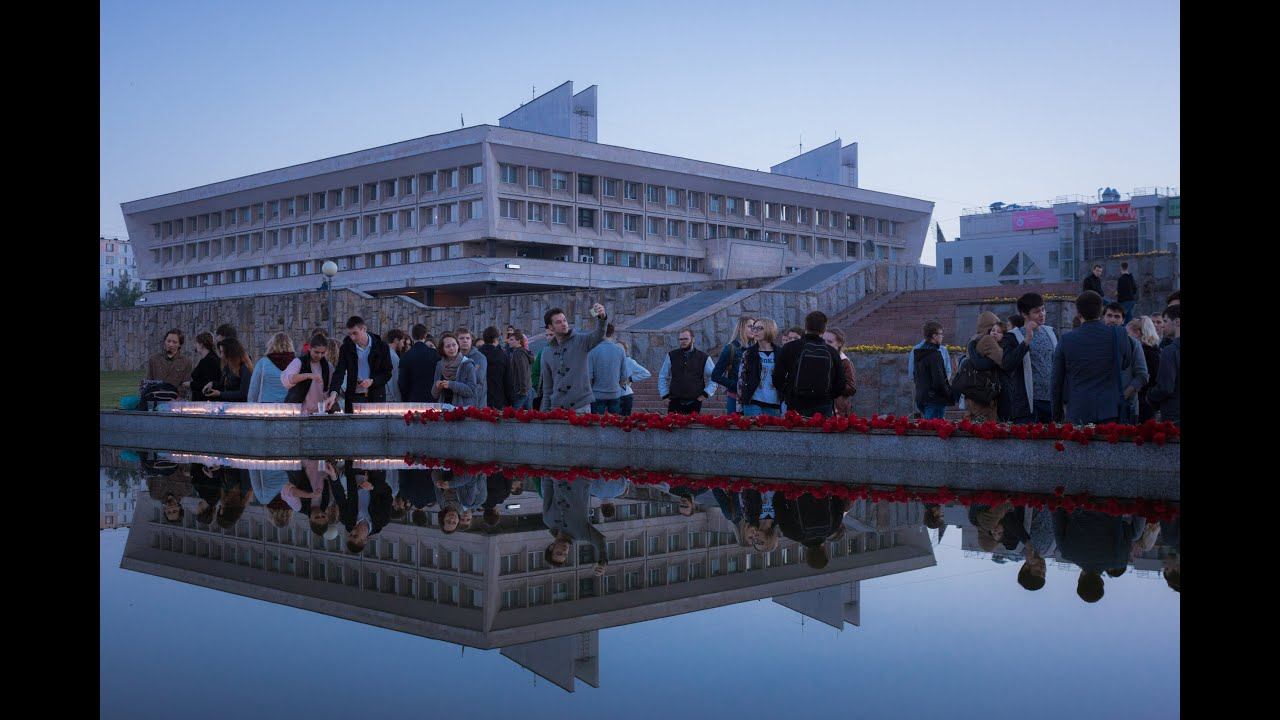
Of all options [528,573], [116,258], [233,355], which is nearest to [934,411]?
[528,573]

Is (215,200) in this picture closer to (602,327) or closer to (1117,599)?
(602,327)

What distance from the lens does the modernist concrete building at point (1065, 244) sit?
222 ft

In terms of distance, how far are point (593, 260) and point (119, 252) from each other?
11987cm

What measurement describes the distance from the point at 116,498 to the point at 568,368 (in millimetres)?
4650

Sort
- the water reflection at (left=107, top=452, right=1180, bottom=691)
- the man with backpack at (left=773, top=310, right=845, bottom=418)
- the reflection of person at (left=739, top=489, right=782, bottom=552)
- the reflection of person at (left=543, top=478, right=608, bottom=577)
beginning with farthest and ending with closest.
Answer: the man with backpack at (left=773, top=310, right=845, bottom=418)
the reflection of person at (left=739, top=489, right=782, bottom=552)
the reflection of person at (left=543, top=478, right=608, bottom=577)
the water reflection at (left=107, top=452, right=1180, bottom=691)

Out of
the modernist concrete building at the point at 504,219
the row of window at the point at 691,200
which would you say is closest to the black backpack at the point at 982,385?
the modernist concrete building at the point at 504,219

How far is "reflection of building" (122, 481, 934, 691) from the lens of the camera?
5.07 m

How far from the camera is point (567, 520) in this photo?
8234mm

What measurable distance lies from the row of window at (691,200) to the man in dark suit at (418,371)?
40.2 metres

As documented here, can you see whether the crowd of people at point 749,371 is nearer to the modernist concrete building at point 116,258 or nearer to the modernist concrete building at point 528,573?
the modernist concrete building at point 528,573

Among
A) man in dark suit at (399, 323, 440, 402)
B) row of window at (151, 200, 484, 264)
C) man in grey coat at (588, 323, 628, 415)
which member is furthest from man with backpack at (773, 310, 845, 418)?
row of window at (151, 200, 484, 264)

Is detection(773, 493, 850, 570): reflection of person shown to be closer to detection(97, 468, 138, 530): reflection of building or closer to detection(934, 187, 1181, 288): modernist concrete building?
detection(97, 468, 138, 530): reflection of building

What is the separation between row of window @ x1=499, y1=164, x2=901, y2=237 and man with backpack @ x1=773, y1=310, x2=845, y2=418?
146 ft
